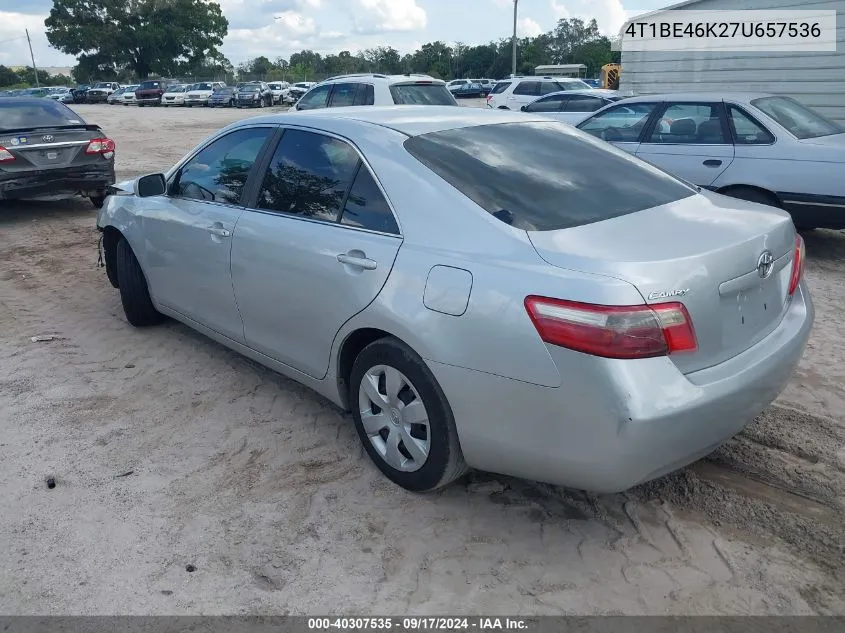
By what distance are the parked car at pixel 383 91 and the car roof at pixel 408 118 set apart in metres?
7.41

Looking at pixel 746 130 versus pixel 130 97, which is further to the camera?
pixel 130 97

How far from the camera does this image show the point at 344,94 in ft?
39.6

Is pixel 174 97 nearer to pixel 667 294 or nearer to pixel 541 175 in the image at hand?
pixel 541 175

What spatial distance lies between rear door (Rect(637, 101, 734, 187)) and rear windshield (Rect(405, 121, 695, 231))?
3579mm

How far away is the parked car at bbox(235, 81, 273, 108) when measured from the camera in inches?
1567

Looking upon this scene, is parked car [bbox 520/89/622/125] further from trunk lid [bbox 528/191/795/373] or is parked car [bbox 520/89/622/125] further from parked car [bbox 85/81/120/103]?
parked car [bbox 85/81/120/103]

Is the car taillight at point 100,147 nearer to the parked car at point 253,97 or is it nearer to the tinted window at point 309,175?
the tinted window at point 309,175

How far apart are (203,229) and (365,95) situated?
8.00 m

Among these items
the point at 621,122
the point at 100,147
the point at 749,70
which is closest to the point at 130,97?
the point at 100,147

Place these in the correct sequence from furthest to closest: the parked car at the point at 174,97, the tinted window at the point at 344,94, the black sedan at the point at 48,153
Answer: the parked car at the point at 174,97, the tinted window at the point at 344,94, the black sedan at the point at 48,153

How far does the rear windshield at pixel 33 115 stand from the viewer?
932 centimetres

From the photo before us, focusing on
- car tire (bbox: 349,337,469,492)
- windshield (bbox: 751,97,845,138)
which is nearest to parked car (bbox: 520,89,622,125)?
windshield (bbox: 751,97,845,138)


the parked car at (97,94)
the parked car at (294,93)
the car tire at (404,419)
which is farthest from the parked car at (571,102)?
the parked car at (97,94)

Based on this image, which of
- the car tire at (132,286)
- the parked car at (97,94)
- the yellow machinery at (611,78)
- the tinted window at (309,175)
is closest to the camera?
the tinted window at (309,175)
